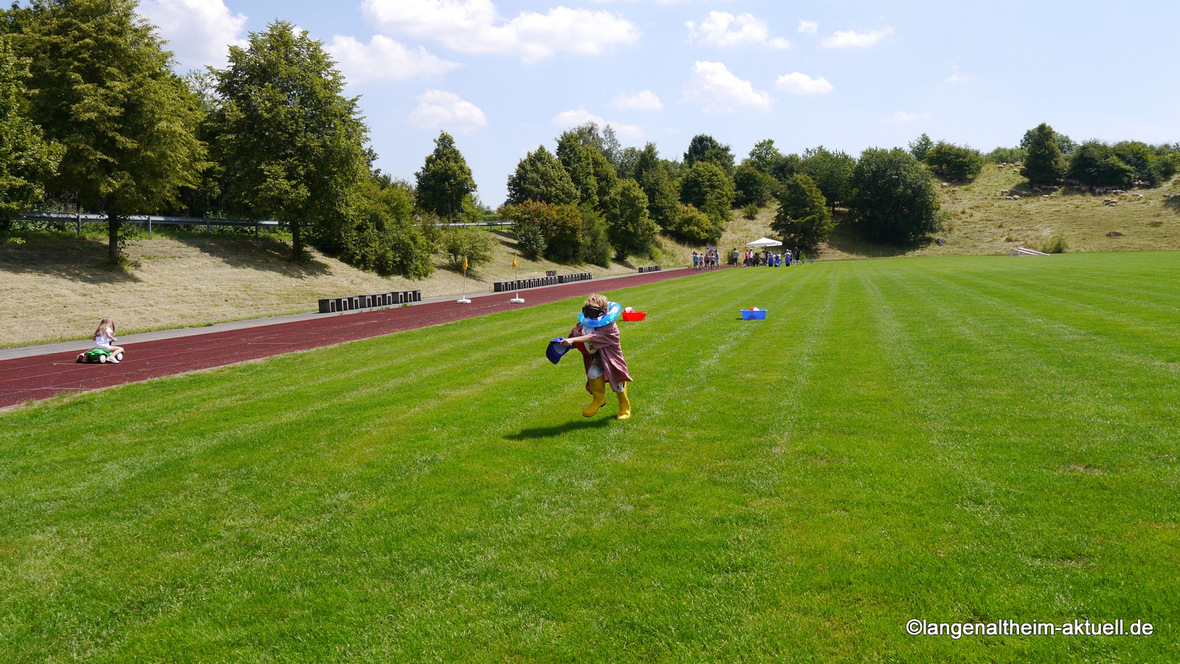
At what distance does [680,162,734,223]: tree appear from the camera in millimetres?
92312

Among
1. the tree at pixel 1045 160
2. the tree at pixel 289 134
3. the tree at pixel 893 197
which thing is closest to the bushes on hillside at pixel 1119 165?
the tree at pixel 1045 160

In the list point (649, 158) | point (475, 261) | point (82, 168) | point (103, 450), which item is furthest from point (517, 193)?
point (103, 450)

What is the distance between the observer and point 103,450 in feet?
26.0

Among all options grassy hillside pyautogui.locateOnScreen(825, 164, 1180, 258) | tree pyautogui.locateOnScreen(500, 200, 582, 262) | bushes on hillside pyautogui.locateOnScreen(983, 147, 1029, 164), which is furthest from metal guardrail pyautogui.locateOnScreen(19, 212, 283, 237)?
bushes on hillside pyautogui.locateOnScreen(983, 147, 1029, 164)

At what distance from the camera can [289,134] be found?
34719 mm

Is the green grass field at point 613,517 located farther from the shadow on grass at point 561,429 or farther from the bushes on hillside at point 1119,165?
the bushes on hillside at point 1119,165

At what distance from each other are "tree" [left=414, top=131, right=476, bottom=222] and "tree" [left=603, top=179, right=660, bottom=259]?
53.1ft

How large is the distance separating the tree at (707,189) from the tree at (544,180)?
2565 centimetres

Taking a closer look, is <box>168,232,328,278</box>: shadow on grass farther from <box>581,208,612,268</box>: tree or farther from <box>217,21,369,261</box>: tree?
<box>581,208,612,268</box>: tree

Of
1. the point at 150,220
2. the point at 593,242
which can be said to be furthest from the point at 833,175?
the point at 150,220

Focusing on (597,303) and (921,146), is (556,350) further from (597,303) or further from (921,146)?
(921,146)

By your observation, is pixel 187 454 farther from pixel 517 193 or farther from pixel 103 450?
pixel 517 193

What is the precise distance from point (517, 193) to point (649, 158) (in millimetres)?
23612

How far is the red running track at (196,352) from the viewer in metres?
12.6
